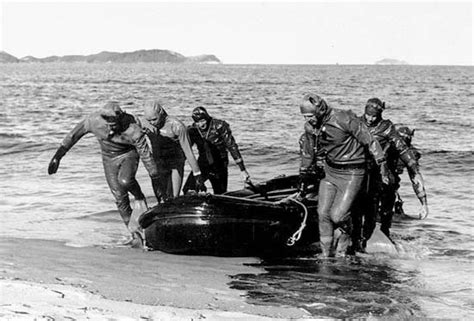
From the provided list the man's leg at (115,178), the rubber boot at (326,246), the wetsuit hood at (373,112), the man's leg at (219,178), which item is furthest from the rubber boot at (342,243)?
the man's leg at (115,178)

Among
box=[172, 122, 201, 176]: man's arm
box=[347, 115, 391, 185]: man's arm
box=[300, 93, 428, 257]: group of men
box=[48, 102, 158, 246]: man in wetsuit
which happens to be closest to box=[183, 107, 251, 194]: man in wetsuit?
box=[172, 122, 201, 176]: man's arm

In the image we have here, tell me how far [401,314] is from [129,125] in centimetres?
432

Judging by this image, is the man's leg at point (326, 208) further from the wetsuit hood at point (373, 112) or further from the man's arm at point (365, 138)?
the wetsuit hood at point (373, 112)

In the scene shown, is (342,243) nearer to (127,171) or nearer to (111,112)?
(127,171)

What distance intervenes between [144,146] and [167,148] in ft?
3.07

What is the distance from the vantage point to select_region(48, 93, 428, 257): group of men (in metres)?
8.12

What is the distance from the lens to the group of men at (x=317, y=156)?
26.7 ft

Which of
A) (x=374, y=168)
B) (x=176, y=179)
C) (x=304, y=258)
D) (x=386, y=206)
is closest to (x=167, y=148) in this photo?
(x=176, y=179)

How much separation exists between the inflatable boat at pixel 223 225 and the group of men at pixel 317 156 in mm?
466

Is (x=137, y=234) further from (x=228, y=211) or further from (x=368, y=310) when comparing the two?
(x=368, y=310)

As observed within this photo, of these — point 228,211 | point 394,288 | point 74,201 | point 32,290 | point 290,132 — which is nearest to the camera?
point 32,290

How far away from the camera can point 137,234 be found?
30.1ft

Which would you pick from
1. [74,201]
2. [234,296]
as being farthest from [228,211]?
[74,201]

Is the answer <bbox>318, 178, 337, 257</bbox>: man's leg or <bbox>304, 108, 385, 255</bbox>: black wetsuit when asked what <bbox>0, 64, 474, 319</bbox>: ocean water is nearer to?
<bbox>318, 178, 337, 257</bbox>: man's leg
